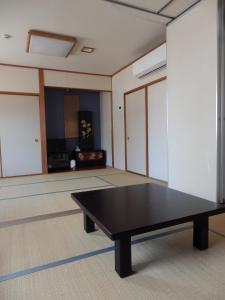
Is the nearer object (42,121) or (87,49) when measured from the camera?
(87,49)

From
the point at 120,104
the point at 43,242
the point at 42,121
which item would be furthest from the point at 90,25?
the point at 43,242

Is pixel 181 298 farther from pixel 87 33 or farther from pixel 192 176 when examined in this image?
pixel 87 33

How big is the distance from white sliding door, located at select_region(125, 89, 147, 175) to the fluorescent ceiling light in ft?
5.53

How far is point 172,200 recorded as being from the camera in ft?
6.04

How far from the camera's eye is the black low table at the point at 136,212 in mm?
1354

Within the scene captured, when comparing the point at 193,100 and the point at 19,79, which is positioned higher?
the point at 19,79

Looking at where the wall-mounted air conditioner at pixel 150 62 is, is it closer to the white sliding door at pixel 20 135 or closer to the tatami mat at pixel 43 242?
the white sliding door at pixel 20 135

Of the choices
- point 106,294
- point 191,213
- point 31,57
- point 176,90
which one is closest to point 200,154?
point 176,90

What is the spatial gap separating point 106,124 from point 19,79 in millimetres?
2538

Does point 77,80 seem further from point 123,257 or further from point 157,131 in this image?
point 123,257

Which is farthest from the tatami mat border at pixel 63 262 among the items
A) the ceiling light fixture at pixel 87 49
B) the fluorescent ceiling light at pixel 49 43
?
the ceiling light fixture at pixel 87 49

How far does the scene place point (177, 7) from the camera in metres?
2.62

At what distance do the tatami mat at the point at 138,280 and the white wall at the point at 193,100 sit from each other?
114 centimetres

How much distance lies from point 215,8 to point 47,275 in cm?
294
